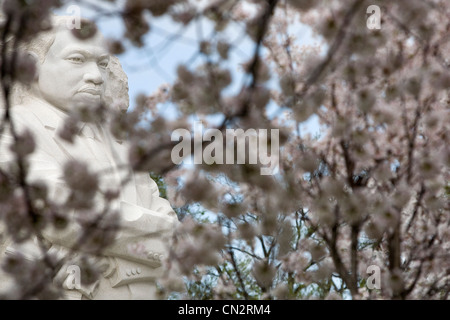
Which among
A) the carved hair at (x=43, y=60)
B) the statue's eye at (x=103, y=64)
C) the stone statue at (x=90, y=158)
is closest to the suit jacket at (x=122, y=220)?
the stone statue at (x=90, y=158)

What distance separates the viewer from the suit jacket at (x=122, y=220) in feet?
11.6

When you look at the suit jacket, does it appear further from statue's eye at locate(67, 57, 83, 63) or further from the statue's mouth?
statue's eye at locate(67, 57, 83, 63)

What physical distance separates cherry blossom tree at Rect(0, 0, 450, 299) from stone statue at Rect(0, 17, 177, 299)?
36cm

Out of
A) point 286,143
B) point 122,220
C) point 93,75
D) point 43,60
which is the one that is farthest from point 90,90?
point 286,143

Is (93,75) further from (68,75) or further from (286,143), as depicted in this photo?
(286,143)

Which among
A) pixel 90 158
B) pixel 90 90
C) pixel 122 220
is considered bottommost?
pixel 122 220

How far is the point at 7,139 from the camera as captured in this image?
3732 mm

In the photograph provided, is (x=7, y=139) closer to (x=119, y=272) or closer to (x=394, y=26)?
(x=119, y=272)

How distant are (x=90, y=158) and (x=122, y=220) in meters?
0.55

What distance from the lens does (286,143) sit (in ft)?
10.2

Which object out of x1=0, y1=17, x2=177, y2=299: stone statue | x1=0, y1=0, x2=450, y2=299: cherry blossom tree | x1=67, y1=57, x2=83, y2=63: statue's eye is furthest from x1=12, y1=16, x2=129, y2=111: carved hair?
x1=0, y1=0, x2=450, y2=299: cherry blossom tree

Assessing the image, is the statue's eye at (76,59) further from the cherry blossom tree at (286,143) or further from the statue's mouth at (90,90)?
the cherry blossom tree at (286,143)

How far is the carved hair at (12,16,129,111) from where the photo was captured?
4012 millimetres
